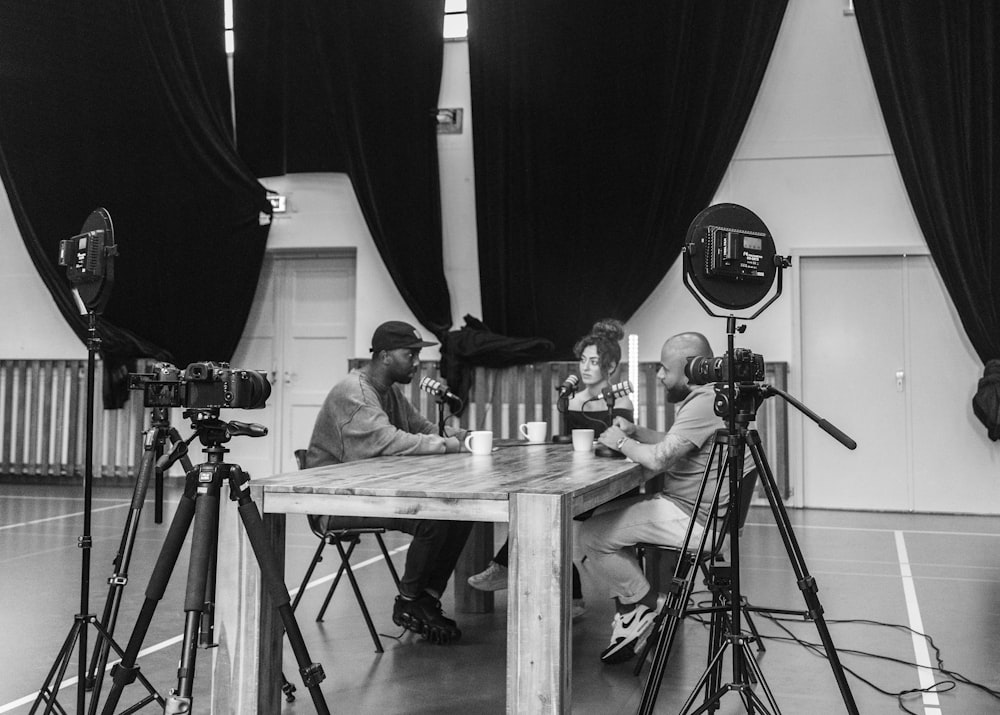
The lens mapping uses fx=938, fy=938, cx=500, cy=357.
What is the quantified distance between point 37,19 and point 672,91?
5812 mm

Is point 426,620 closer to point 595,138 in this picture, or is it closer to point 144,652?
point 144,652

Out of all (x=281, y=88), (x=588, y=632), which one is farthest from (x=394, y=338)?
(x=281, y=88)

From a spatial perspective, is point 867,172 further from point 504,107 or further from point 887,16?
point 504,107

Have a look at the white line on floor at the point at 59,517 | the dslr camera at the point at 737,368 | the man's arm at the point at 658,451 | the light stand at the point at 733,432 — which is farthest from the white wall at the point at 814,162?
the dslr camera at the point at 737,368

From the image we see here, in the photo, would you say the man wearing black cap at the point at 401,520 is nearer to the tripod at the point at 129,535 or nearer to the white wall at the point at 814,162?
the tripod at the point at 129,535

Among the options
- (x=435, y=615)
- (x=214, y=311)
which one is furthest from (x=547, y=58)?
(x=435, y=615)

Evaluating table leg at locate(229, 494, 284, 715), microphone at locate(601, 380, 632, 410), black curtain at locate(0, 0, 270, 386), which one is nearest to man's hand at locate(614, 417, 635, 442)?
microphone at locate(601, 380, 632, 410)

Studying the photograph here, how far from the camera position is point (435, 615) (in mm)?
3645

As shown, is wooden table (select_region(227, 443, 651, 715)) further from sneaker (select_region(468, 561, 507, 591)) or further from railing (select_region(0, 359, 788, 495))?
railing (select_region(0, 359, 788, 495))

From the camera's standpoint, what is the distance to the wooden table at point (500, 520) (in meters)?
2.23

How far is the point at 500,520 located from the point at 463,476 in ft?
1.49

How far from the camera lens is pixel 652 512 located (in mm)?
3307

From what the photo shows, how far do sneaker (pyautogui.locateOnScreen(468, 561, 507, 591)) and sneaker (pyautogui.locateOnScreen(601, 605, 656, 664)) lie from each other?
0.66 metres

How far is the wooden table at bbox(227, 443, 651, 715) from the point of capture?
223 centimetres
